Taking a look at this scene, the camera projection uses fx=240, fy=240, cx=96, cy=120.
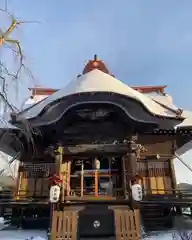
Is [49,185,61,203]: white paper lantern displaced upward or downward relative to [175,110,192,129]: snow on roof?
downward

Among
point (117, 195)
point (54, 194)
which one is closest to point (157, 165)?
point (117, 195)

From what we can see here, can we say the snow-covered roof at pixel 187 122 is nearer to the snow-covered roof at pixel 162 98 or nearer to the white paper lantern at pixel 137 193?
the snow-covered roof at pixel 162 98

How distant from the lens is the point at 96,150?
919 centimetres

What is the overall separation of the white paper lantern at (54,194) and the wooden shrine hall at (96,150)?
14 centimetres

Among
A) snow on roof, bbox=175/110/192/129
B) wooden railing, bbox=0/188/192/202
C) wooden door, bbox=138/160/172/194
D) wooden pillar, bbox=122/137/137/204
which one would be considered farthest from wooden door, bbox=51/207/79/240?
snow on roof, bbox=175/110/192/129

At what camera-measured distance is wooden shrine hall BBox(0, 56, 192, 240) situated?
26.8ft

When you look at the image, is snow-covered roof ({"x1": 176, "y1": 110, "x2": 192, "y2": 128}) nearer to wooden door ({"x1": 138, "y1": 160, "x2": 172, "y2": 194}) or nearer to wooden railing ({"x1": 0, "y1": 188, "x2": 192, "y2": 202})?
wooden door ({"x1": 138, "y1": 160, "x2": 172, "y2": 194})

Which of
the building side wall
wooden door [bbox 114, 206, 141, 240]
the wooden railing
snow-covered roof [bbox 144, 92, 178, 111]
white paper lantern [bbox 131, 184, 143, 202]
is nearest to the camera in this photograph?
wooden door [bbox 114, 206, 141, 240]

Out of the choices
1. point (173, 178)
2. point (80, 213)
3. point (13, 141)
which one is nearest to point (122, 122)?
point (173, 178)

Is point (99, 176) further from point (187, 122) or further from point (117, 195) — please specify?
point (187, 122)

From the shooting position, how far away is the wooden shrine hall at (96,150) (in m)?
8.18

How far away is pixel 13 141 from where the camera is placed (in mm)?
11273

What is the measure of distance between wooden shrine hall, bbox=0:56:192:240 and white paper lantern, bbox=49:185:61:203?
14 centimetres

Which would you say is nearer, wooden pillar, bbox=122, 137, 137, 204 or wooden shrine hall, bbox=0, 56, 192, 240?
wooden shrine hall, bbox=0, 56, 192, 240
